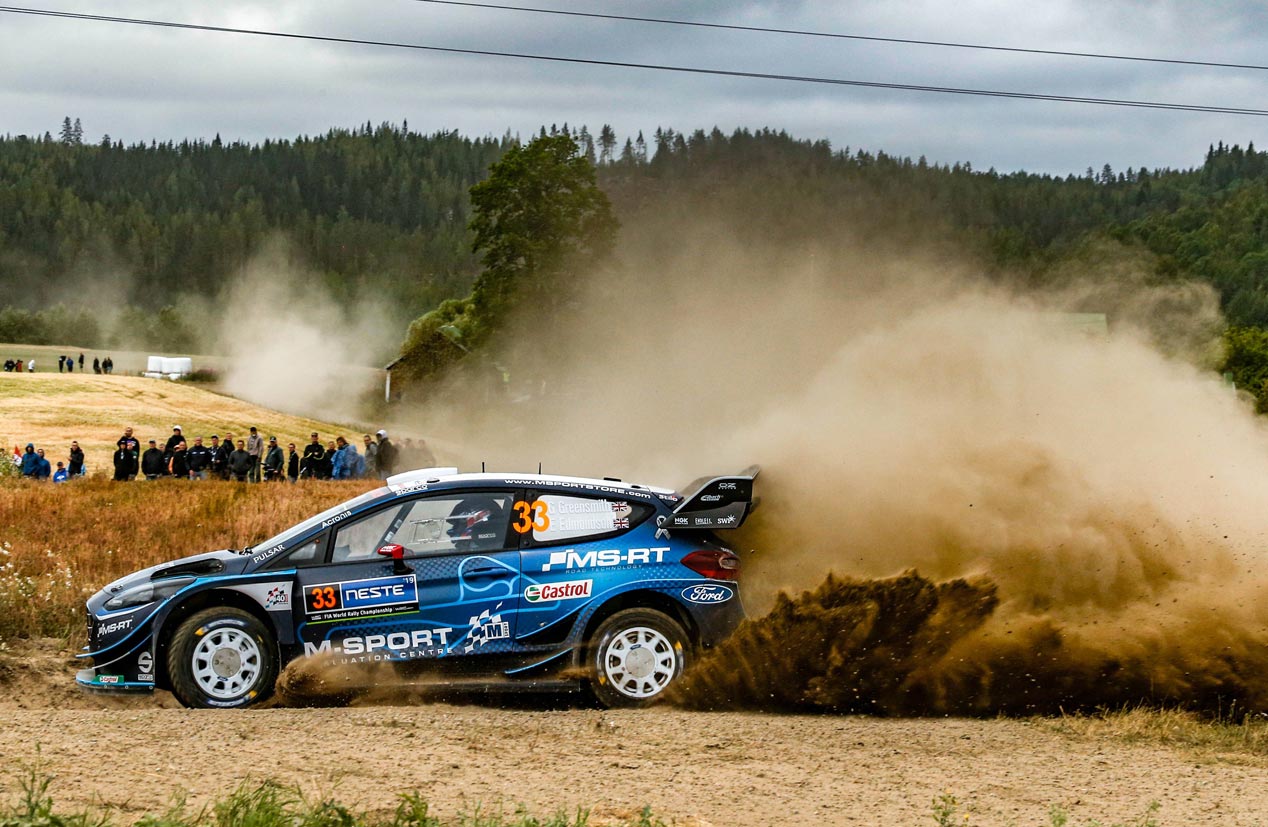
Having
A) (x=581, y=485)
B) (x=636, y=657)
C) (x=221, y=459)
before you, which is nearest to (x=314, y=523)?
(x=581, y=485)

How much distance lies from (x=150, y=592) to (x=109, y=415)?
46678mm

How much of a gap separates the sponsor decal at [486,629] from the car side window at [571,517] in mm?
635

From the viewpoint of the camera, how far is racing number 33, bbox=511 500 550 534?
391 inches

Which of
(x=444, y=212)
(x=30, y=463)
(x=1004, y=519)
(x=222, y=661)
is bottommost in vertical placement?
(x=222, y=661)

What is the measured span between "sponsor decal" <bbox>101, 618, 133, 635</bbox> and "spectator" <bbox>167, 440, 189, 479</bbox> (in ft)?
60.3

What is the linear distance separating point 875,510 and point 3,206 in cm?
17787

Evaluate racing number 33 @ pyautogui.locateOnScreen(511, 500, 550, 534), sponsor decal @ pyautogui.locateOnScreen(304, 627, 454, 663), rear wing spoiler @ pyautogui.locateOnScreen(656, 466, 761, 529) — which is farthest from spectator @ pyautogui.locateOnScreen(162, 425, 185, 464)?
rear wing spoiler @ pyautogui.locateOnScreen(656, 466, 761, 529)

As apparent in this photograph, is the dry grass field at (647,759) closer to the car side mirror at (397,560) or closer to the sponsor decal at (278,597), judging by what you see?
the sponsor decal at (278,597)

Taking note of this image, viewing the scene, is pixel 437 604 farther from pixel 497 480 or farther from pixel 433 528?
pixel 497 480

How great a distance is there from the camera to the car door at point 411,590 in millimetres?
9648

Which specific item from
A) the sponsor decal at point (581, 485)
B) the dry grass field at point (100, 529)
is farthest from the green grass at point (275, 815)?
the dry grass field at point (100, 529)

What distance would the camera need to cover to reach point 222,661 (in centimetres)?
955

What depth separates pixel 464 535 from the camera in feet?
32.4

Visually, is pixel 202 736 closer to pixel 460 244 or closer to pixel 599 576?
pixel 599 576
